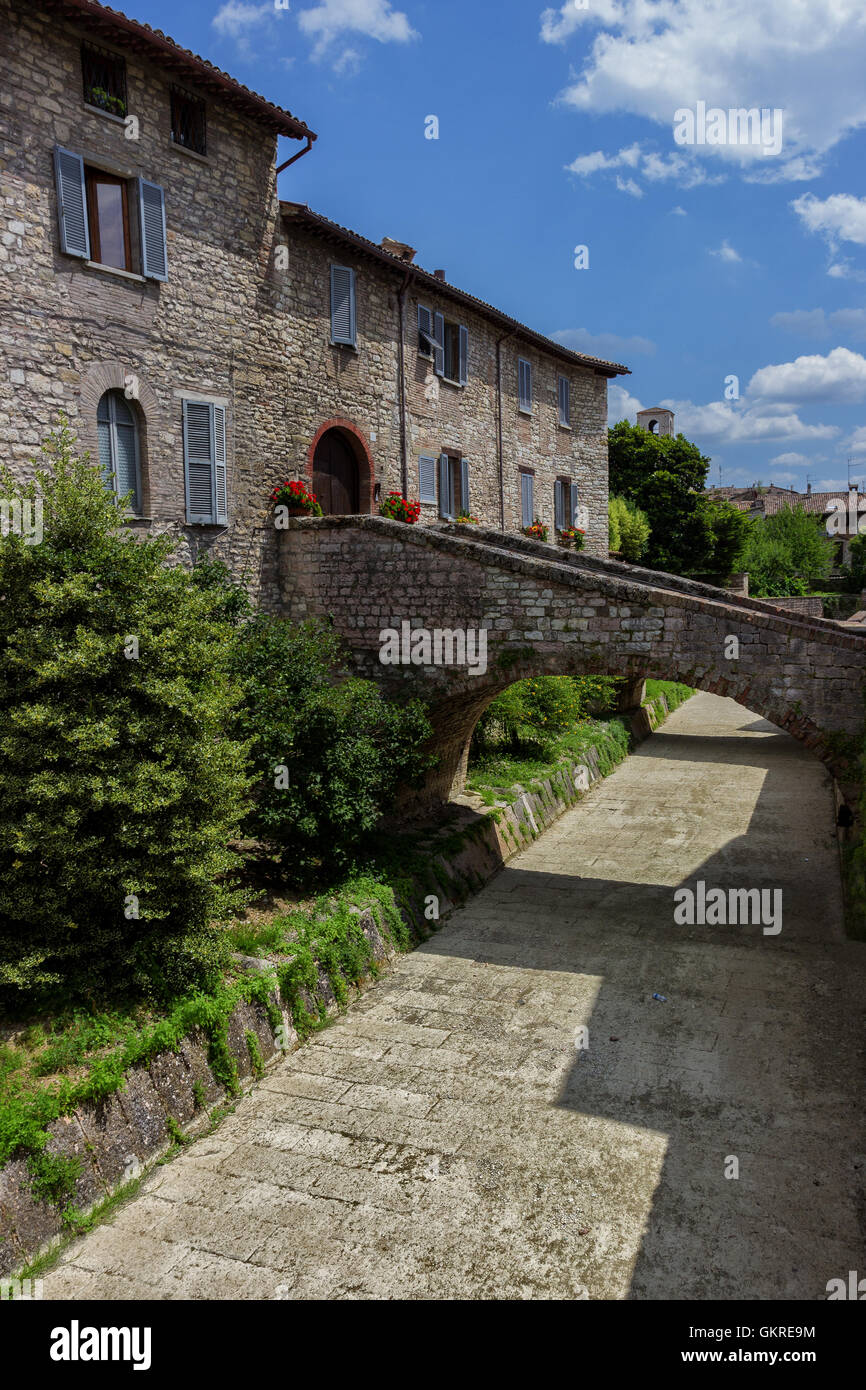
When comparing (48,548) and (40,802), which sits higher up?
(48,548)

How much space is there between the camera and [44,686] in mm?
8352

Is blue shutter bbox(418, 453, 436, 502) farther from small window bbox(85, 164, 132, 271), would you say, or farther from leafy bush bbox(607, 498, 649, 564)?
leafy bush bbox(607, 498, 649, 564)

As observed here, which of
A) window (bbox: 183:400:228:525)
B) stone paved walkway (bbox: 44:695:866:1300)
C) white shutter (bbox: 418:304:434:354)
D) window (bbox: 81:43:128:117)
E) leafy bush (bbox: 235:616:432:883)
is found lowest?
stone paved walkway (bbox: 44:695:866:1300)

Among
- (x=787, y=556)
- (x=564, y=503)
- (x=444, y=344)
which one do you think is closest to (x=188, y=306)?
(x=444, y=344)

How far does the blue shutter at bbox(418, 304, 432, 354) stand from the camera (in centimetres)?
1859

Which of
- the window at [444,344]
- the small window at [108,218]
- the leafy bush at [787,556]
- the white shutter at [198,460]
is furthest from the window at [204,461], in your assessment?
the leafy bush at [787,556]

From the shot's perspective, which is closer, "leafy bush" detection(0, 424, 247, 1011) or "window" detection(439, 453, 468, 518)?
"leafy bush" detection(0, 424, 247, 1011)

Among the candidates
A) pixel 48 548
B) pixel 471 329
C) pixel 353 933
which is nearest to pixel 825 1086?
pixel 353 933

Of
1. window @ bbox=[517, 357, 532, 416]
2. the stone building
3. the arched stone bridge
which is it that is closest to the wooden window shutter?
the stone building

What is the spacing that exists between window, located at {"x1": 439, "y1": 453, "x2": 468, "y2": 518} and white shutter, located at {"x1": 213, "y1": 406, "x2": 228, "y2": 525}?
23.2 feet

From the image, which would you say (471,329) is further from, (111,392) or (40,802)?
(40,802)

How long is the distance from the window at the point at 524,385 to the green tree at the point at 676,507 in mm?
22174

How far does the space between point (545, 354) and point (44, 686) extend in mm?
19707

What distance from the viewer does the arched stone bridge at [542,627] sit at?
11109 mm
